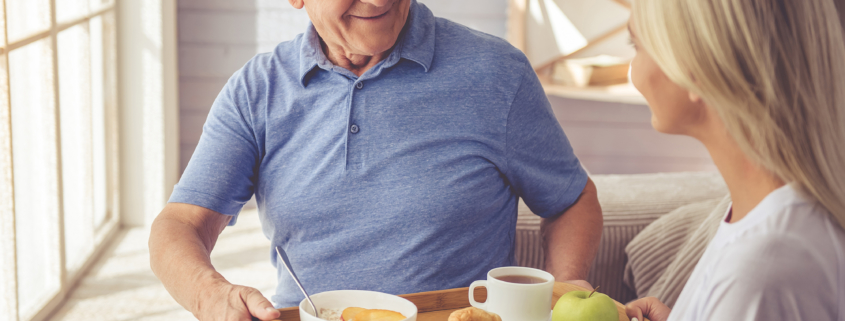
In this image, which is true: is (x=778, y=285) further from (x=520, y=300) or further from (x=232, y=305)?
(x=232, y=305)

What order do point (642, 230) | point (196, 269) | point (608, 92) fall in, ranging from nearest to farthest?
point (196, 269) < point (642, 230) < point (608, 92)

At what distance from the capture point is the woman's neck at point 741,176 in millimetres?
603

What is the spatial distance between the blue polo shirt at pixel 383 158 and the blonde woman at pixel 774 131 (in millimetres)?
550

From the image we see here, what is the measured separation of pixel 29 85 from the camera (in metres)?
2.08

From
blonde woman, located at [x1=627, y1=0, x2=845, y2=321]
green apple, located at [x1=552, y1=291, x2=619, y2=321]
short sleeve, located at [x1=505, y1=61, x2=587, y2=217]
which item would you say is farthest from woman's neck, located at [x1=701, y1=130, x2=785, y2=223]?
short sleeve, located at [x1=505, y1=61, x2=587, y2=217]

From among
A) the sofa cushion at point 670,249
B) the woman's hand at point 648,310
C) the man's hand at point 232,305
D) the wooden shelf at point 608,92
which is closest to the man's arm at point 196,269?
the man's hand at point 232,305

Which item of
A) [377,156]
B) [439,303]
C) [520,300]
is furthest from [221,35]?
[520,300]

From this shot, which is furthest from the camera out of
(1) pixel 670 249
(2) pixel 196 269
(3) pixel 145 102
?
(3) pixel 145 102

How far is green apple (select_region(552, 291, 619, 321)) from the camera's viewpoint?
79 cm

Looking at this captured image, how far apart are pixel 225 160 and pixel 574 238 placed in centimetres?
63

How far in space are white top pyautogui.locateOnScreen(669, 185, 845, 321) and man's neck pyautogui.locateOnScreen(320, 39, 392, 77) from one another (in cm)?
73

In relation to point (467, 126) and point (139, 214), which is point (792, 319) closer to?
point (467, 126)

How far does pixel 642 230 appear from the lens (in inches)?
67.6

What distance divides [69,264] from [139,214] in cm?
76
